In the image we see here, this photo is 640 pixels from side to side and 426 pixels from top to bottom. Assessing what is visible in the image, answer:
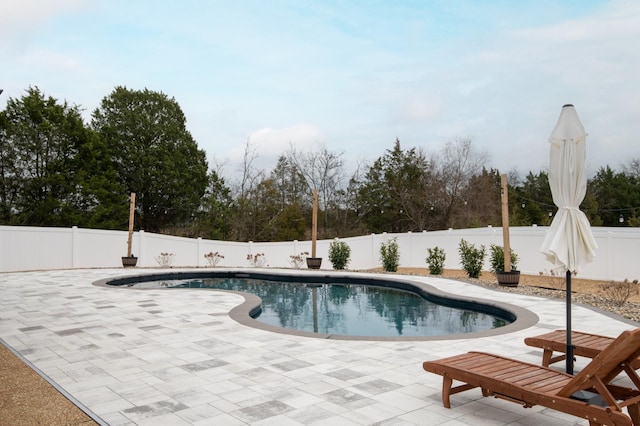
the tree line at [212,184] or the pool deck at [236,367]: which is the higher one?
the tree line at [212,184]

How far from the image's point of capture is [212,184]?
2919cm

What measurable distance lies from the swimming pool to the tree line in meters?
11.1

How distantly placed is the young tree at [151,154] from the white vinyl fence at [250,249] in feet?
26.6

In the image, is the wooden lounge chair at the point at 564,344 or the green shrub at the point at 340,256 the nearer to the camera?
the wooden lounge chair at the point at 564,344

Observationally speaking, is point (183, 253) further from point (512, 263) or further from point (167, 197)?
point (512, 263)

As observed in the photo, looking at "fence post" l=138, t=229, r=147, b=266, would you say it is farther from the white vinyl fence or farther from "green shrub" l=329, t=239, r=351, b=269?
"green shrub" l=329, t=239, r=351, b=269

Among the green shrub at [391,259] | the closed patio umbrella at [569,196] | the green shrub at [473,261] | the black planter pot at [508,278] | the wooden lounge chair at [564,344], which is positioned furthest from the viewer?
the green shrub at [391,259]

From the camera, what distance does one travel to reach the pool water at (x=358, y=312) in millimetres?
8055

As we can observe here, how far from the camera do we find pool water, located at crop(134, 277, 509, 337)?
317 inches

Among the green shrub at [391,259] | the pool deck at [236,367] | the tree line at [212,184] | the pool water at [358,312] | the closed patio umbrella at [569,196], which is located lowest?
the pool water at [358,312]

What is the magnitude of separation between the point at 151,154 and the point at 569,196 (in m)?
24.8

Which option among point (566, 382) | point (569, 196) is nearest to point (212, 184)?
point (569, 196)

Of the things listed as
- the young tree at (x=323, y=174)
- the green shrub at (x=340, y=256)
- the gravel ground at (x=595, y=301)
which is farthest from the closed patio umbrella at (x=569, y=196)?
the young tree at (x=323, y=174)

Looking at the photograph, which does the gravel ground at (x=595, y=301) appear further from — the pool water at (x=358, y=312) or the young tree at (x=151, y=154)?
the young tree at (x=151, y=154)
